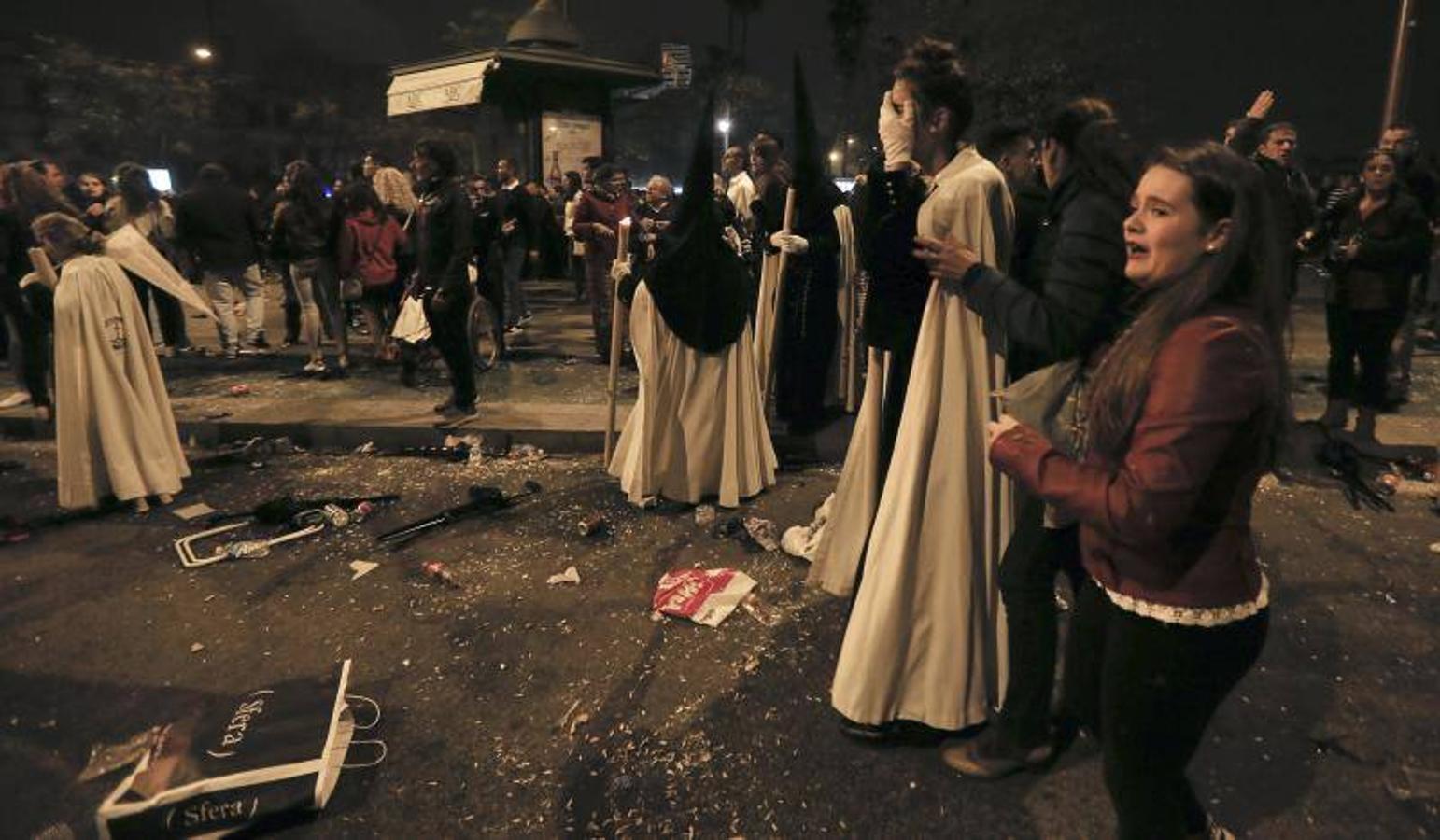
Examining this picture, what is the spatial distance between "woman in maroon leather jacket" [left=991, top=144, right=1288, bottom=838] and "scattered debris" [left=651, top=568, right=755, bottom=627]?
2.41 meters

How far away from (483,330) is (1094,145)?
8.95 m

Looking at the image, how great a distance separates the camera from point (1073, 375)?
2201 millimetres

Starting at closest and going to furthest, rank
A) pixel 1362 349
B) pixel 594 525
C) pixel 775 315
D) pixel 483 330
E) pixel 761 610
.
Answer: pixel 761 610 < pixel 594 525 < pixel 775 315 < pixel 1362 349 < pixel 483 330

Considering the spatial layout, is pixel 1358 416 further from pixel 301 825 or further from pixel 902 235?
pixel 301 825

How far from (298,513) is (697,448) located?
2504 millimetres

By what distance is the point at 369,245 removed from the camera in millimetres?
9055

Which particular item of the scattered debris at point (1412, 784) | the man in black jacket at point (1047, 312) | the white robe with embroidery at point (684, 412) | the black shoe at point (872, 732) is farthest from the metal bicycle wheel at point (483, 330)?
the scattered debris at point (1412, 784)

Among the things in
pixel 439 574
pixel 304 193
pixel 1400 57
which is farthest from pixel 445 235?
pixel 1400 57

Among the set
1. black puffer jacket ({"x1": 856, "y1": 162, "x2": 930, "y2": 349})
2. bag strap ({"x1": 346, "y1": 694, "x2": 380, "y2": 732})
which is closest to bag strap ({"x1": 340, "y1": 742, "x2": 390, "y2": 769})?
bag strap ({"x1": 346, "y1": 694, "x2": 380, "y2": 732})

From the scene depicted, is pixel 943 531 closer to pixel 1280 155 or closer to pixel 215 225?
pixel 1280 155

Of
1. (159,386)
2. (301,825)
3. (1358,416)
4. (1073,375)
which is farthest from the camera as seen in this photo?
(1358,416)

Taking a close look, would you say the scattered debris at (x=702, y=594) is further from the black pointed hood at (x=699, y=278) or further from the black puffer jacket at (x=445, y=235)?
the black puffer jacket at (x=445, y=235)

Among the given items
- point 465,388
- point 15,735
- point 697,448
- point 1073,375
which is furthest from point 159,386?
point 1073,375

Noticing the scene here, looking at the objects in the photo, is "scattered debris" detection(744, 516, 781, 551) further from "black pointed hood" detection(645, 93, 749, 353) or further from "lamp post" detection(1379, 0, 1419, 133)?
"lamp post" detection(1379, 0, 1419, 133)
